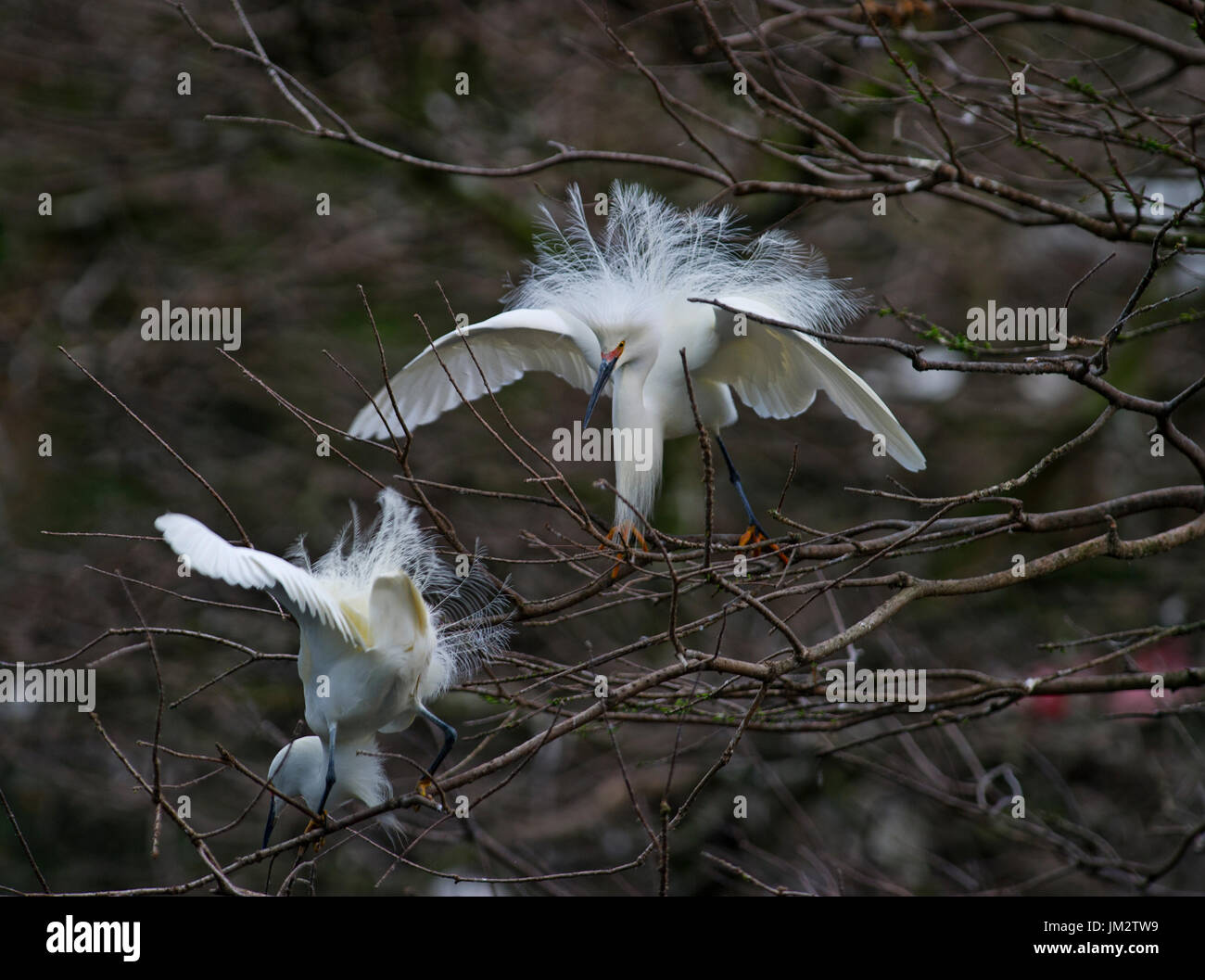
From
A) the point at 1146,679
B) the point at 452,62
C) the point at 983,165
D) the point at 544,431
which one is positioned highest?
the point at 452,62

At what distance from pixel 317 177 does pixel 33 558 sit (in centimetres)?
275

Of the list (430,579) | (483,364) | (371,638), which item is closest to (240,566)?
(371,638)

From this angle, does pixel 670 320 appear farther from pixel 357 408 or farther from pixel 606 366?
pixel 357 408

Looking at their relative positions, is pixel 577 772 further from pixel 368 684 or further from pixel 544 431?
pixel 368 684

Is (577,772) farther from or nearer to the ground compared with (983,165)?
nearer to the ground

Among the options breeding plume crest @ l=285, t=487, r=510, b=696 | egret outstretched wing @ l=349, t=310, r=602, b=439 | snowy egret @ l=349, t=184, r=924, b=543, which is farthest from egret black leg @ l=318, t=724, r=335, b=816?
egret outstretched wing @ l=349, t=310, r=602, b=439

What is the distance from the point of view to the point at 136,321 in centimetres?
682

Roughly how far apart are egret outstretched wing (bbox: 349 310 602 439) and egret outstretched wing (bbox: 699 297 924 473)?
0.48 m

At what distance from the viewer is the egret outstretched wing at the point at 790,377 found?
10.6ft

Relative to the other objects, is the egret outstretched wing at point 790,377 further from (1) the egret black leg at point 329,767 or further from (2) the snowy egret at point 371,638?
(1) the egret black leg at point 329,767

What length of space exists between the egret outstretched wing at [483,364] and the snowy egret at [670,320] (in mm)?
16
